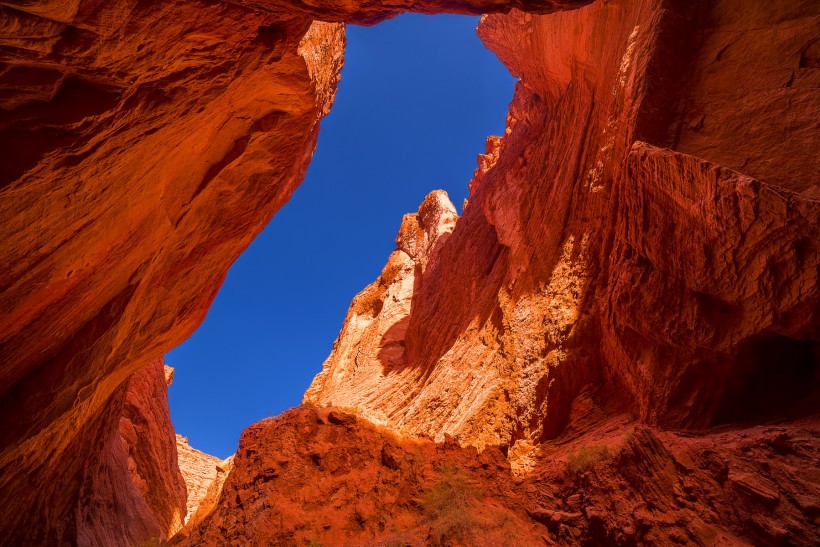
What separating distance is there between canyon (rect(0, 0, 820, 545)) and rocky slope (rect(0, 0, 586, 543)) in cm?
4

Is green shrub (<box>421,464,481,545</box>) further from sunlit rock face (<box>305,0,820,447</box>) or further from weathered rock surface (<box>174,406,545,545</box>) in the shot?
sunlit rock face (<box>305,0,820,447</box>)

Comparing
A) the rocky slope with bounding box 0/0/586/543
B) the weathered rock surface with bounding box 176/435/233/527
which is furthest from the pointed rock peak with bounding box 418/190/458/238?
the weathered rock surface with bounding box 176/435/233/527

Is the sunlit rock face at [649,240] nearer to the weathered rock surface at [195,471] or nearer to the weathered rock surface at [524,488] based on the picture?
the weathered rock surface at [524,488]

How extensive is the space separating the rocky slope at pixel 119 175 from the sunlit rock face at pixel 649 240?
4406mm

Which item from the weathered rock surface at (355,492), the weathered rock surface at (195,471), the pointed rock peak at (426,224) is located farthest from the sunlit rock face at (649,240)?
the weathered rock surface at (195,471)

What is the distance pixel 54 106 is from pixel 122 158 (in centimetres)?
149

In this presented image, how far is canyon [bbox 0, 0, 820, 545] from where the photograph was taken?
5629 millimetres

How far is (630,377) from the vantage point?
919 centimetres

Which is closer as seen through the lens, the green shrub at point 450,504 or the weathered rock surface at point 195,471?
the green shrub at point 450,504

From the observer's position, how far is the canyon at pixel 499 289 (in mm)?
5629

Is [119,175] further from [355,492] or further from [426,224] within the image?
[426,224]

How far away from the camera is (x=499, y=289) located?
627 inches

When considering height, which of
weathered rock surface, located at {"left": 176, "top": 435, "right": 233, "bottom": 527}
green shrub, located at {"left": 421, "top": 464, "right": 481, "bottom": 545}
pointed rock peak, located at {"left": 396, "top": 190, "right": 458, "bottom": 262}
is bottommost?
green shrub, located at {"left": 421, "top": 464, "right": 481, "bottom": 545}

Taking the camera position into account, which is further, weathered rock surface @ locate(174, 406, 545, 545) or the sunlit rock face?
weathered rock surface @ locate(174, 406, 545, 545)
